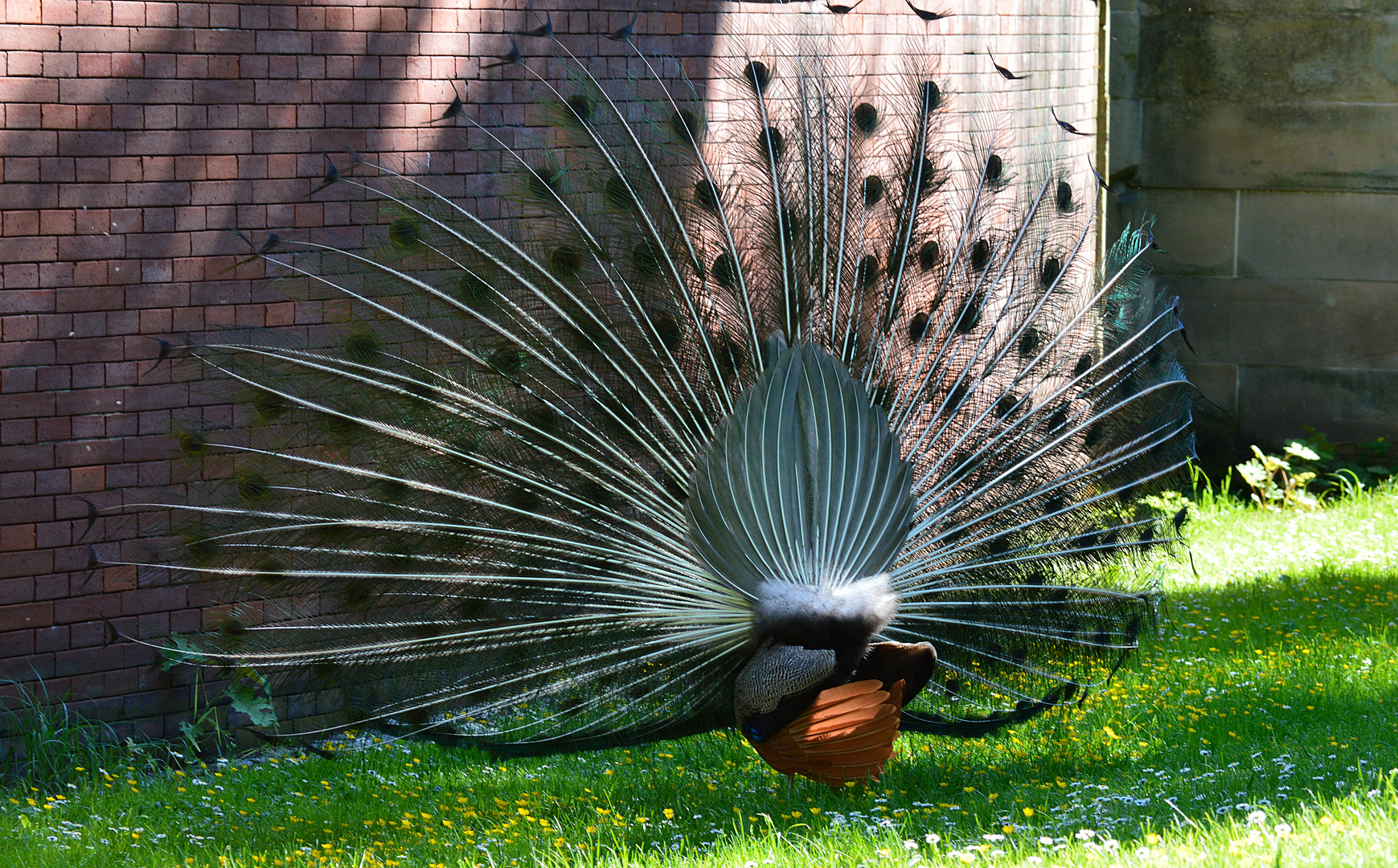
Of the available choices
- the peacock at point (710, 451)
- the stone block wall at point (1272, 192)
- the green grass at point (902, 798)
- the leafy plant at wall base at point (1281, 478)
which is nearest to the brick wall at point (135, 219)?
the peacock at point (710, 451)

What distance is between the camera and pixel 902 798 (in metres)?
4.39

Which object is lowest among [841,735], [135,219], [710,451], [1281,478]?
[1281,478]

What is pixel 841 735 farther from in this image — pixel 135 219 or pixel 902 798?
pixel 135 219

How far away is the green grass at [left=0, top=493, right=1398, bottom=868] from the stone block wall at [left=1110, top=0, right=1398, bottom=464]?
3.96m

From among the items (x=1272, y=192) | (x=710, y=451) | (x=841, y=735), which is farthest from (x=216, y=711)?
(x=1272, y=192)

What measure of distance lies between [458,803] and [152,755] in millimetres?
1331

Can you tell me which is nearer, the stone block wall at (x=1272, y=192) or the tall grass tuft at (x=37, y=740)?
the tall grass tuft at (x=37, y=740)

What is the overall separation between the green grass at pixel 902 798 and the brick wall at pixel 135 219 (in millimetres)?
600

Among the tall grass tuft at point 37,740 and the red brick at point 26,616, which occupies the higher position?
the red brick at point 26,616

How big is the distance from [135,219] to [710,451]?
7.64 ft

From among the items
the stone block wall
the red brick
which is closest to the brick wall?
the red brick

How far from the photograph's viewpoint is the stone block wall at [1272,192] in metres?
9.42

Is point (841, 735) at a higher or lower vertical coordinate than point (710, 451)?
lower

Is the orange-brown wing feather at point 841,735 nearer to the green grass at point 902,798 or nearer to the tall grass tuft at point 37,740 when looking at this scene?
the green grass at point 902,798
